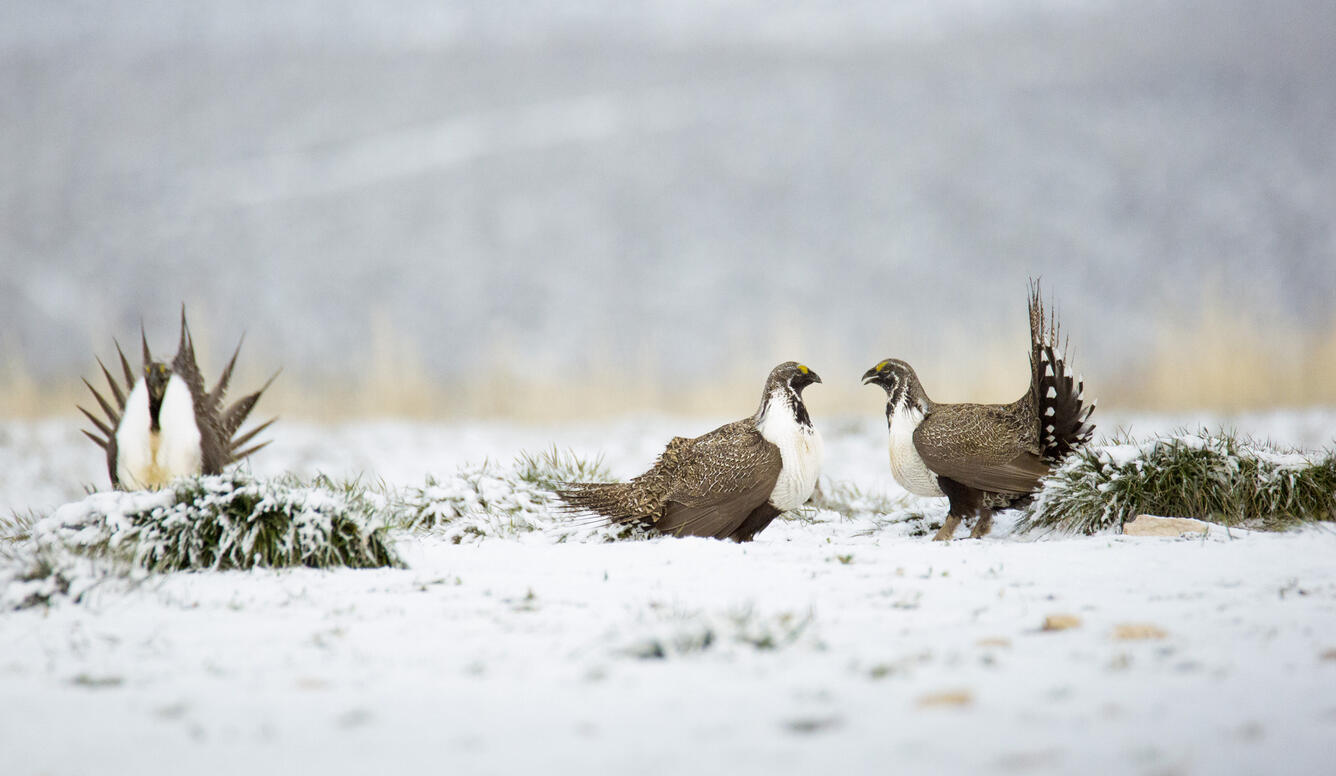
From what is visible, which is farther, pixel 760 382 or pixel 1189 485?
pixel 760 382

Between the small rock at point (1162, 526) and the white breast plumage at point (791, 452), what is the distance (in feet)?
4.32

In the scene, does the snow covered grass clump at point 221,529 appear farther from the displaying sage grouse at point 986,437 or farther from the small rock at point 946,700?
the displaying sage grouse at point 986,437

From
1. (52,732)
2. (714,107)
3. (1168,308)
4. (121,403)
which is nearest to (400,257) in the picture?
(714,107)

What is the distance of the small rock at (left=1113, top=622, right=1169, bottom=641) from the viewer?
257cm

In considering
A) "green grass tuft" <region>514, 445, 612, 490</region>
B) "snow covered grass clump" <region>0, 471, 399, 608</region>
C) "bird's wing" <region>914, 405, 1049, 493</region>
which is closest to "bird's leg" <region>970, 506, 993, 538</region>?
"bird's wing" <region>914, 405, 1049, 493</region>

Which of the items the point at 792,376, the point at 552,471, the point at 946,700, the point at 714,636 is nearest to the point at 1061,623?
the point at 946,700

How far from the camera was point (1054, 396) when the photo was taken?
483 cm

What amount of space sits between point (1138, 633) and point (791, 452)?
207cm

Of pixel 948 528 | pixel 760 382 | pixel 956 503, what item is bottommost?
pixel 948 528

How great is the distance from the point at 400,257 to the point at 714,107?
9.30 metres

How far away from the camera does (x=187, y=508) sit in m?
3.72

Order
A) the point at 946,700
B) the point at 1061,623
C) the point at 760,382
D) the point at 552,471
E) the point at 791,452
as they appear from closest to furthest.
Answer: the point at 946,700 < the point at 1061,623 < the point at 791,452 < the point at 552,471 < the point at 760,382

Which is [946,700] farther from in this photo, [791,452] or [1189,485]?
[1189,485]

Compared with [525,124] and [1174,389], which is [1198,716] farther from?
[525,124]
